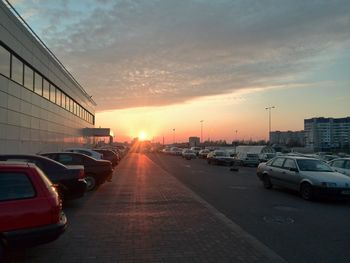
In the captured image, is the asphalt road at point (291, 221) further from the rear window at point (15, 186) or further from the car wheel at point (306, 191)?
the rear window at point (15, 186)

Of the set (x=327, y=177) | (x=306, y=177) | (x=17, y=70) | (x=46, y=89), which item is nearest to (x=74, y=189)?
(x=306, y=177)

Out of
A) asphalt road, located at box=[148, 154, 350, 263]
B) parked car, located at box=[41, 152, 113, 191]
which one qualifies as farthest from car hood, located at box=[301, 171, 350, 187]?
parked car, located at box=[41, 152, 113, 191]

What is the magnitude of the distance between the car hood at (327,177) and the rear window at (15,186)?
1072 cm

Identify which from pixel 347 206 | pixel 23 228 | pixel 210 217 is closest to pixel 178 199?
pixel 210 217

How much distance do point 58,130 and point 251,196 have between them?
28758mm

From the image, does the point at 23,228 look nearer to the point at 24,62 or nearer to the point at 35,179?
the point at 35,179

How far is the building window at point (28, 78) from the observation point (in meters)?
28.7

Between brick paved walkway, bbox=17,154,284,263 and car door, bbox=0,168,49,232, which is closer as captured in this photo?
car door, bbox=0,168,49,232

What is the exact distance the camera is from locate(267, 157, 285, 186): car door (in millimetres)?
17202

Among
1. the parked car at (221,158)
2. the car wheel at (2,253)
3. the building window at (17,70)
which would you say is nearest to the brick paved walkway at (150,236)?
the car wheel at (2,253)

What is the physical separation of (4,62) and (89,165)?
10410mm

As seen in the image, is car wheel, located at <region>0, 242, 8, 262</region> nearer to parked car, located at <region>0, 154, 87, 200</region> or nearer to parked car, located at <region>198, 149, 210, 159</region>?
parked car, located at <region>0, 154, 87, 200</region>

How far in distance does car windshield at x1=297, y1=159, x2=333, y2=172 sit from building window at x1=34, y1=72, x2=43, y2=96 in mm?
21088

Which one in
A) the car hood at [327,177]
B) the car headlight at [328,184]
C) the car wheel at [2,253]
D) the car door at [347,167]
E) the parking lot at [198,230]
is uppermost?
the car door at [347,167]
